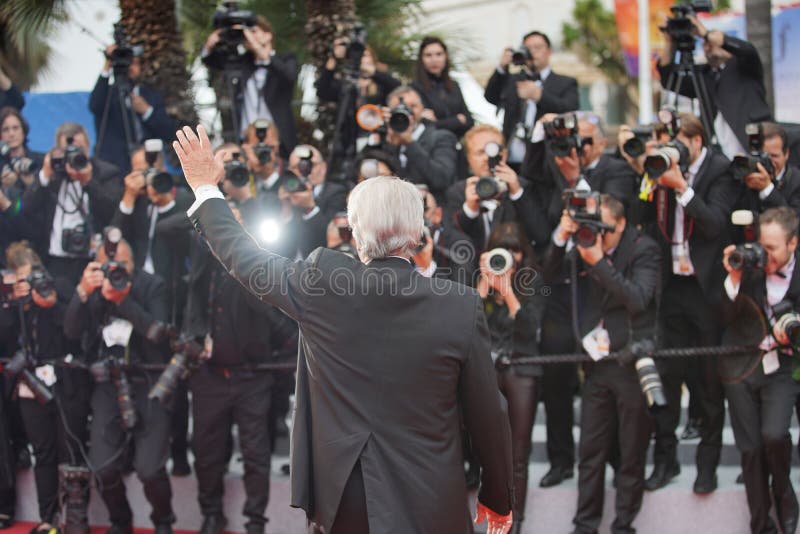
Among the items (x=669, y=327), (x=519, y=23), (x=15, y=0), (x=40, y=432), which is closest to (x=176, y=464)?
(x=40, y=432)

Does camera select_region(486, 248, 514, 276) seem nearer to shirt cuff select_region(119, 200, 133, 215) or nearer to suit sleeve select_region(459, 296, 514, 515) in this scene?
suit sleeve select_region(459, 296, 514, 515)

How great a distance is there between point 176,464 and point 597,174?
3.04 m

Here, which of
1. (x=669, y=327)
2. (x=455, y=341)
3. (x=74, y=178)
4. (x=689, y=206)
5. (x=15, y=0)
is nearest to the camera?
(x=455, y=341)

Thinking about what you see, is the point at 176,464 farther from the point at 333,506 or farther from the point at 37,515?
the point at 333,506

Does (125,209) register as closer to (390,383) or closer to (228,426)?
(228,426)

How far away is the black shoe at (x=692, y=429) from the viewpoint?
6.02 m

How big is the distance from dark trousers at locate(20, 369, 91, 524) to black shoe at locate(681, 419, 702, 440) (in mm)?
3546

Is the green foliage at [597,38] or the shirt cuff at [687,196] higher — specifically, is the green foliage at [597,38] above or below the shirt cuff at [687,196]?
above

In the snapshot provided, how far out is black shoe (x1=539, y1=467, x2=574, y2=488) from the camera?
5.54 m

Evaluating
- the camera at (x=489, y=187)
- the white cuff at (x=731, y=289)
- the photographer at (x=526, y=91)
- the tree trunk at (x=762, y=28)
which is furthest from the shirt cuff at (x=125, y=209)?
the tree trunk at (x=762, y=28)

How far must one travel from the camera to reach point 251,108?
6945mm

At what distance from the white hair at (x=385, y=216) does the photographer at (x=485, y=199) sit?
95.8 inches

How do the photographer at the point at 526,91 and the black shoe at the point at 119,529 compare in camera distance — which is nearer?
the black shoe at the point at 119,529

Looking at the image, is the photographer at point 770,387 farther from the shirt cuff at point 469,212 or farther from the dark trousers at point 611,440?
the shirt cuff at point 469,212
